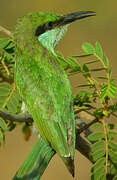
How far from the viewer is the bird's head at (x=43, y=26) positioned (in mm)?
2330

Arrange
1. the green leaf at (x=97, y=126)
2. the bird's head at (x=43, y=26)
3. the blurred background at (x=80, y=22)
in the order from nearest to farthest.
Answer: the green leaf at (x=97, y=126)
the bird's head at (x=43, y=26)
the blurred background at (x=80, y=22)

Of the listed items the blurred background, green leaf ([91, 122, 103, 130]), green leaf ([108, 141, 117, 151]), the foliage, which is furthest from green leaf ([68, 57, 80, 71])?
the blurred background

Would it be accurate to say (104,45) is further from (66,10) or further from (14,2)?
(14,2)

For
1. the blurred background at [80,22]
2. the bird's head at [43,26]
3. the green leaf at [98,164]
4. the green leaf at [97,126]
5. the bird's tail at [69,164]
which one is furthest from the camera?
the blurred background at [80,22]

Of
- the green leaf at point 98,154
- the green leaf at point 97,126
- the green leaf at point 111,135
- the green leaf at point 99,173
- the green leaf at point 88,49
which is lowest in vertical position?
the green leaf at point 99,173

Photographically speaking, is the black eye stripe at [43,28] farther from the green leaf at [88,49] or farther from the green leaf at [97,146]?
the green leaf at [97,146]

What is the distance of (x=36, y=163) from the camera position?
199 cm

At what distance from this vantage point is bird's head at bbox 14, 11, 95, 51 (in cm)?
233

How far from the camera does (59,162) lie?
483 cm

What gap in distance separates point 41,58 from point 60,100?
1.11 feet

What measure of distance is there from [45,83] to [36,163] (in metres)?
0.40

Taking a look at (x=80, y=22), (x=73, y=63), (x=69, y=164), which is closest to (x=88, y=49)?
(x=73, y=63)

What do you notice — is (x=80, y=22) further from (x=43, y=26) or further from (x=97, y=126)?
(x=97, y=126)

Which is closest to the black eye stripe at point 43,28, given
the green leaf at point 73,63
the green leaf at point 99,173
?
the green leaf at point 73,63
